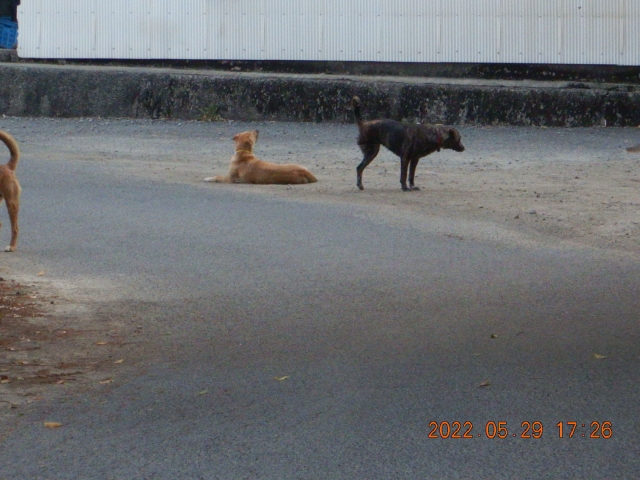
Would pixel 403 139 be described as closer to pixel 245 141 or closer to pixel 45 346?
pixel 245 141

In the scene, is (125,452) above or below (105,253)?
below

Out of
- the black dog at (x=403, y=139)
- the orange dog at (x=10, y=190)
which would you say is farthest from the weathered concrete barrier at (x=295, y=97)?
the orange dog at (x=10, y=190)

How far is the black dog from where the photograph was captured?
12.4m

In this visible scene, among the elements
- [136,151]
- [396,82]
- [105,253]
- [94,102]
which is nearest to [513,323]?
[105,253]

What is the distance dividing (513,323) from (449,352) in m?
0.81

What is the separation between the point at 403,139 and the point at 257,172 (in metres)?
1.89

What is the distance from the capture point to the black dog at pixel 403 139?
12.4 m

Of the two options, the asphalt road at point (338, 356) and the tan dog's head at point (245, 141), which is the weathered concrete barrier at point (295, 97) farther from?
the asphalt road at point (338, 356)

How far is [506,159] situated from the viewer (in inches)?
586

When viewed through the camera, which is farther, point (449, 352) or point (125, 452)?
point (449, 352)

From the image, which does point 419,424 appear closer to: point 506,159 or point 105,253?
point 105,253

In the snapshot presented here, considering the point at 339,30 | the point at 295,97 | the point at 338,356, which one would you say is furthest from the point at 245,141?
the point at 339,30

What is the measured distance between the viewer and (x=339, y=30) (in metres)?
20.5
